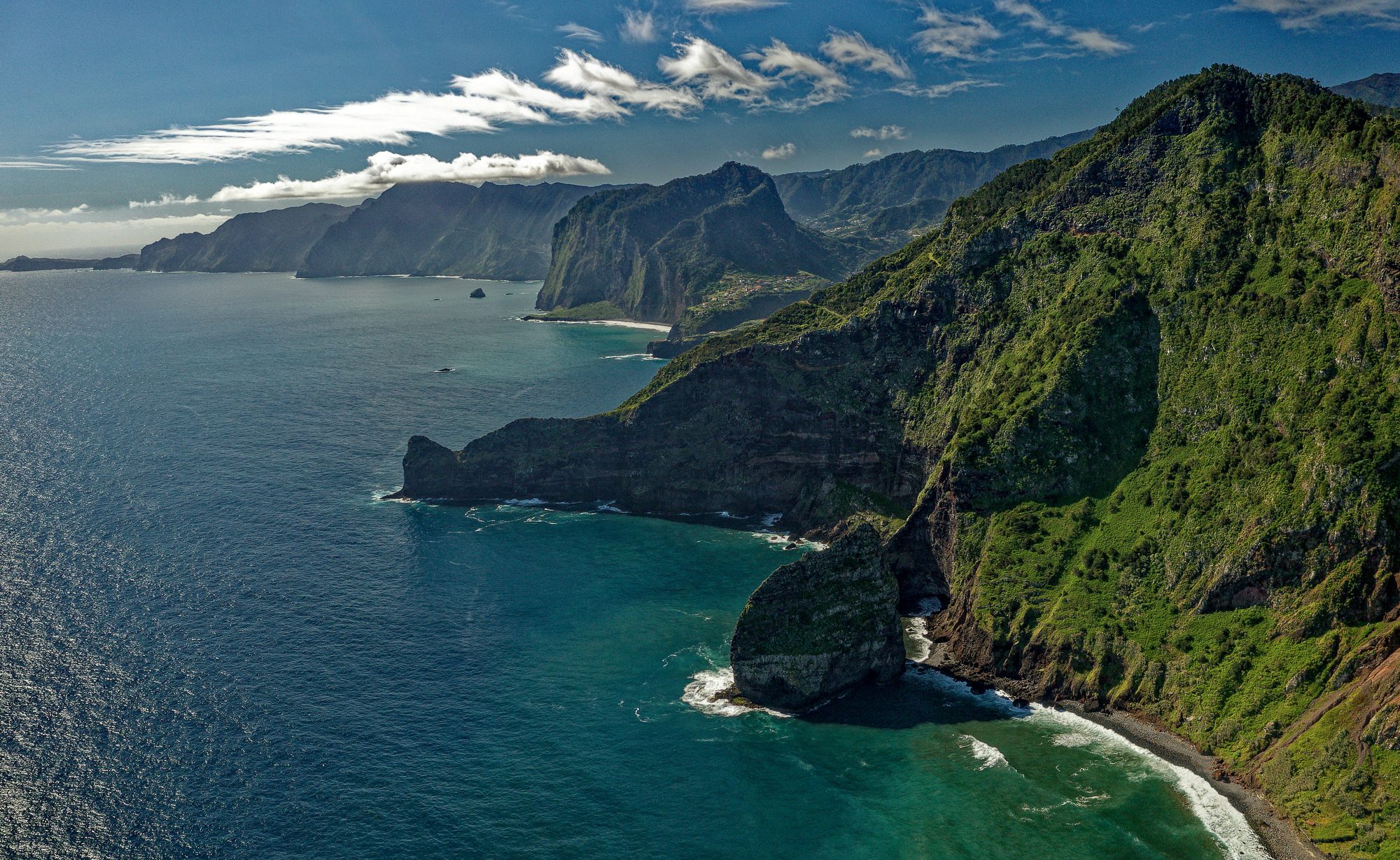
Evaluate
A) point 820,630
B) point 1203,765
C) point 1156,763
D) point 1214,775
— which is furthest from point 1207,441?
point 820,630

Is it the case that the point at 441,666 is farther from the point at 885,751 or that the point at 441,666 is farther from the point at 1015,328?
the point at 1015,328

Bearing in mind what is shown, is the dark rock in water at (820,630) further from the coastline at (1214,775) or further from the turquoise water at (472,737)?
the coastline at (1214,775)

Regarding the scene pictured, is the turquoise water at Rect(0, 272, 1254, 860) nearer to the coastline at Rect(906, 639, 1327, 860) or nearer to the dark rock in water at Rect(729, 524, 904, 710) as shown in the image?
the coastline at Rect(906, 639, 1327, 860)

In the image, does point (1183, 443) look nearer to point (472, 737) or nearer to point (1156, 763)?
point (1156, 763)

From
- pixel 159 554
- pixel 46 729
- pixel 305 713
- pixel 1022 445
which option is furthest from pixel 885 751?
pixel 159 554

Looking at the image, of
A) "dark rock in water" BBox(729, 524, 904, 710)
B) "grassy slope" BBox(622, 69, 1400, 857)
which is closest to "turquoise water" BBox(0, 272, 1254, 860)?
"dark rock in water" BBox(729, 524, 904, 710)

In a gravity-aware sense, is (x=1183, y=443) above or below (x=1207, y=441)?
below
